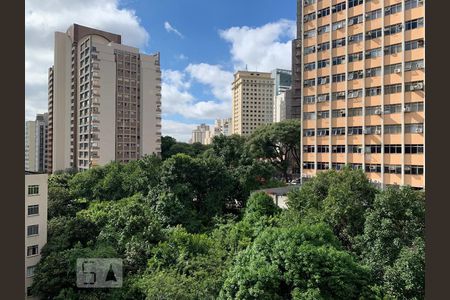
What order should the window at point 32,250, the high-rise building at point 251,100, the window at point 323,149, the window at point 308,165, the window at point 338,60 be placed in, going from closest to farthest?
the window at point 32,250
the window at point 338,60
the window at point 323,149
the window at point 308,165
the high-rise building at point 251,100

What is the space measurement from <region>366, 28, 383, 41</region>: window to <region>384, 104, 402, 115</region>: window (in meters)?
4.50

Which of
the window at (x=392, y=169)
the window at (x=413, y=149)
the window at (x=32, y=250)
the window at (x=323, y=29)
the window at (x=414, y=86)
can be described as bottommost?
the window at (x=32, y=250)

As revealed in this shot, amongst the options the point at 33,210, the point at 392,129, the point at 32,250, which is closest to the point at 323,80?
the point at 392,129

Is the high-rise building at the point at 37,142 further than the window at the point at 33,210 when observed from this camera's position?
Yes

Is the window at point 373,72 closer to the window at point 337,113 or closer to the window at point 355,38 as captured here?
the window at point 355,38

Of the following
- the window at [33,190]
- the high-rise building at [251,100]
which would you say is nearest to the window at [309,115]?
the window at [33,190]

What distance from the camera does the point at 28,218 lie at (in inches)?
590

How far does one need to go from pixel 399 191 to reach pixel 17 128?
1137cm

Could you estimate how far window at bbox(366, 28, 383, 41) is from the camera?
69.2 feet

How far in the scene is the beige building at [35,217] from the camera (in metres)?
14.8

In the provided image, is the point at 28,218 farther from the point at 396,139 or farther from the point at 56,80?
the point at 56,80

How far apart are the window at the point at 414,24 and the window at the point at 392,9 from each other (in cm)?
107

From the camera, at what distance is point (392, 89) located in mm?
20359

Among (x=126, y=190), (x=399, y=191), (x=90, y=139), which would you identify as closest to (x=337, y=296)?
(x=399, y=191)
